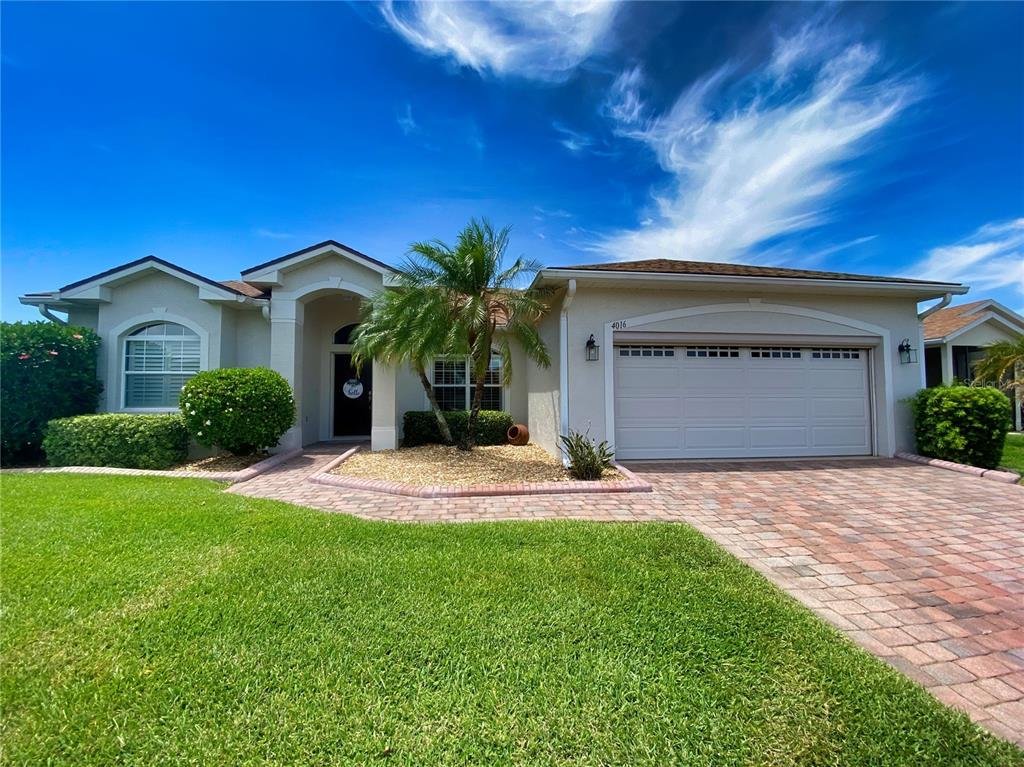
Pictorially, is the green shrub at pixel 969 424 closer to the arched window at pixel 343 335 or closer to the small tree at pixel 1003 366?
the small tree at pixel 1003 366

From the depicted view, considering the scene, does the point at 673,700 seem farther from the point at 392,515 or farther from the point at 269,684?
the point at 392,515

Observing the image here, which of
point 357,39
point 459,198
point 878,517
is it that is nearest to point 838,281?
point 878,517

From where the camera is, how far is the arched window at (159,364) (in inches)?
419

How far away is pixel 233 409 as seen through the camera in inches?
339

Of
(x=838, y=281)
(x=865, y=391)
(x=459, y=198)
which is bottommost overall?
(x=865, y=391)

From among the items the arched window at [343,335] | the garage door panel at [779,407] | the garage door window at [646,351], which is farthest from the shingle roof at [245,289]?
the garage door panel at [779,407]

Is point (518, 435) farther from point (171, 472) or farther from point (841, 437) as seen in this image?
point (841, 437)

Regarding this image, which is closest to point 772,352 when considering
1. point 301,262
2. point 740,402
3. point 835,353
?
point 740,402

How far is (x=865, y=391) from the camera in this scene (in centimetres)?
988

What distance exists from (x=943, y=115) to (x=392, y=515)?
567 inches

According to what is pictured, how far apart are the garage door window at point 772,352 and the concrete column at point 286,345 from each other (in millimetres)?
11501

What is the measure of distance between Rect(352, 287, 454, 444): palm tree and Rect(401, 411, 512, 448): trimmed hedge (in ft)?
4.08

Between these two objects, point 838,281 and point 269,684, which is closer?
point 269,684

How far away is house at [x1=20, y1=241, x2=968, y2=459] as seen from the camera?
29.1 feet
